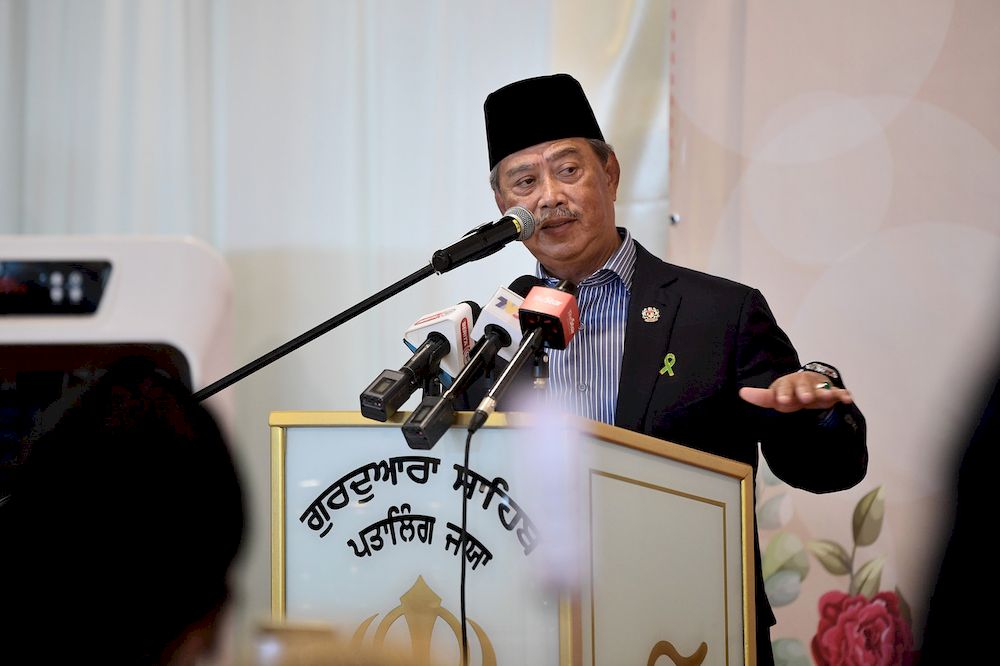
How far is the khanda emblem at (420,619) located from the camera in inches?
46.2

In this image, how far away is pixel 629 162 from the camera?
248cm

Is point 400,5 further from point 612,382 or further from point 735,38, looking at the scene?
point 612,382

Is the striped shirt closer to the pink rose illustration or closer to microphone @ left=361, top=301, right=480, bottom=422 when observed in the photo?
microphone @ left=361, top=301, right=480, bottom=422

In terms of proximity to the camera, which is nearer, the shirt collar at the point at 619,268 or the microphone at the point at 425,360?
the microphone at the point at 425,360

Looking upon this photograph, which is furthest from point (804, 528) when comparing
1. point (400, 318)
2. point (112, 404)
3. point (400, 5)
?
→ point (112, 404)

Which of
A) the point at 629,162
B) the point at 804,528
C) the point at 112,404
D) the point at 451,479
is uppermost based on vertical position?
the point at 629,162

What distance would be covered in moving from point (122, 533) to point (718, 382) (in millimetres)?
1367

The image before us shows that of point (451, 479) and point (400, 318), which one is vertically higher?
point (400, 318)

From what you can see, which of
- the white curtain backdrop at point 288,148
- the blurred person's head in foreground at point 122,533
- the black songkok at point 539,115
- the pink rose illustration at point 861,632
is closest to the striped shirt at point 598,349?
the black songkok at point 539,115

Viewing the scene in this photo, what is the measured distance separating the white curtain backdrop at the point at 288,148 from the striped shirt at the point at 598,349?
0.58 m

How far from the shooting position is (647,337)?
182 centimetres

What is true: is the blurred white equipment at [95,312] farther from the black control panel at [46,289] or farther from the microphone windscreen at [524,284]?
the microphone windscreen at [524,284]

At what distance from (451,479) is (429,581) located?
13 centimetres

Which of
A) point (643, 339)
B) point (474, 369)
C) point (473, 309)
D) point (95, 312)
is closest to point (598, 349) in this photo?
point (643, 339)
